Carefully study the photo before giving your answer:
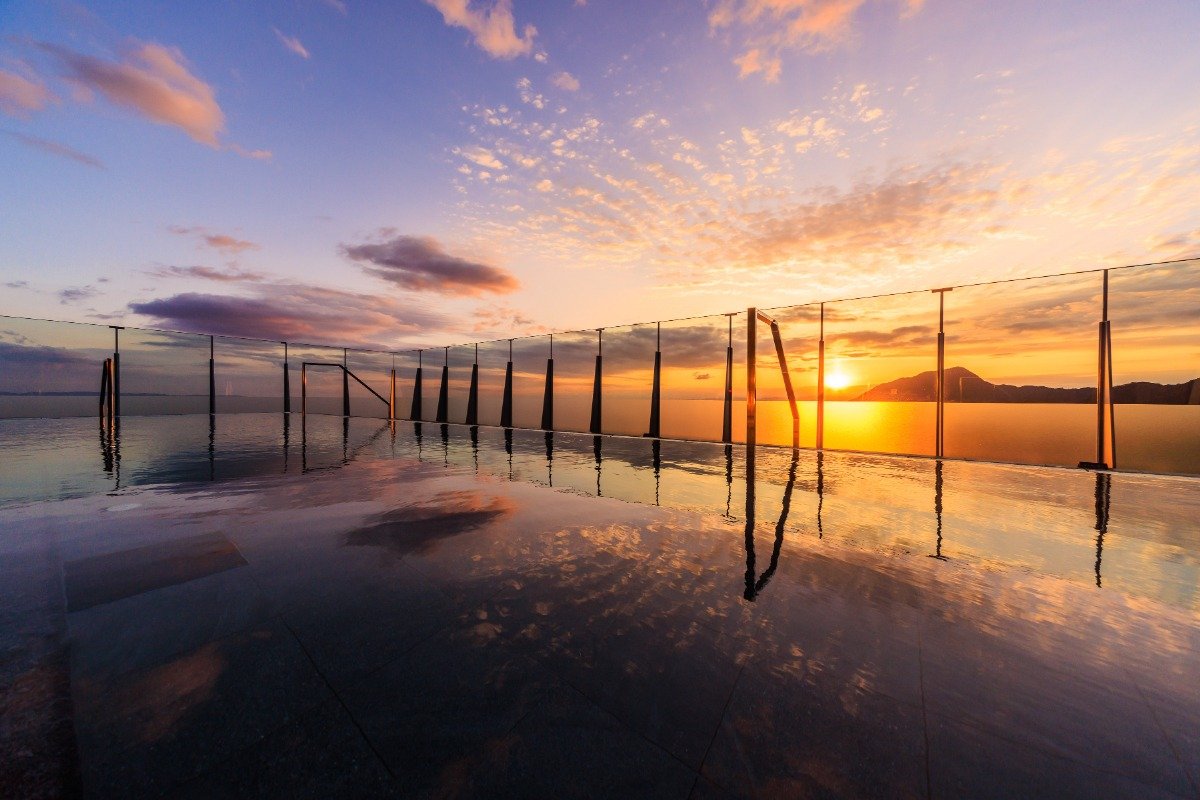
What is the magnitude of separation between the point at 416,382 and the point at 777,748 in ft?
87.7

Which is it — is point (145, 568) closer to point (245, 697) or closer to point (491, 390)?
point (245, 697)

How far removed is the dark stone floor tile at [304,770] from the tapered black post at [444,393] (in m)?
22.4

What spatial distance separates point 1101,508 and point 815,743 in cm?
748

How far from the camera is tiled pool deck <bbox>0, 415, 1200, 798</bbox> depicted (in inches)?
66.3

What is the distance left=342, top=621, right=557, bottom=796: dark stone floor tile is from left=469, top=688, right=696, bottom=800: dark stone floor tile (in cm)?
8

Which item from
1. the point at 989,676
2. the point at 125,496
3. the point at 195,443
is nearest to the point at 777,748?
the point at 989,676

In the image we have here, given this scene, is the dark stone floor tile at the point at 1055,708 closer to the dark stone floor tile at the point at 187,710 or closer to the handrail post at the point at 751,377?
the dark stone floor tile at the point at 187,710

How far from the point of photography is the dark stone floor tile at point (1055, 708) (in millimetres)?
1765

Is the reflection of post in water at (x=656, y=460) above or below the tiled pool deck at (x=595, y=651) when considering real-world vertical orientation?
above

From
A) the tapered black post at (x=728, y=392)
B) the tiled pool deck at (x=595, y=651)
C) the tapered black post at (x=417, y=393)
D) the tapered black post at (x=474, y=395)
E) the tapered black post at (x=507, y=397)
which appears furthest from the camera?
the tapered black post at (x=417, y=393)

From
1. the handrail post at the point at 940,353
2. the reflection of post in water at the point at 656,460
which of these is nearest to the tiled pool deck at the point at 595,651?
the reflection of post in water at the point at 656,460

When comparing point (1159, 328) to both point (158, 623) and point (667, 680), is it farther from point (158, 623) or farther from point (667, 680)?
point (158, 623)

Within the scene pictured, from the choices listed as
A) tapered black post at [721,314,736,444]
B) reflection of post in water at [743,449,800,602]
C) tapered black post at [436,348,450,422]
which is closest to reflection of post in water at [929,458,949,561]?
reflection of post in water at [743,449,800,602]

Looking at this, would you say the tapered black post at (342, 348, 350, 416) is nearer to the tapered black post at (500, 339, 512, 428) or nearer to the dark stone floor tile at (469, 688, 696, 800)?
the tapered black post at (500, 339, 512, 428)
